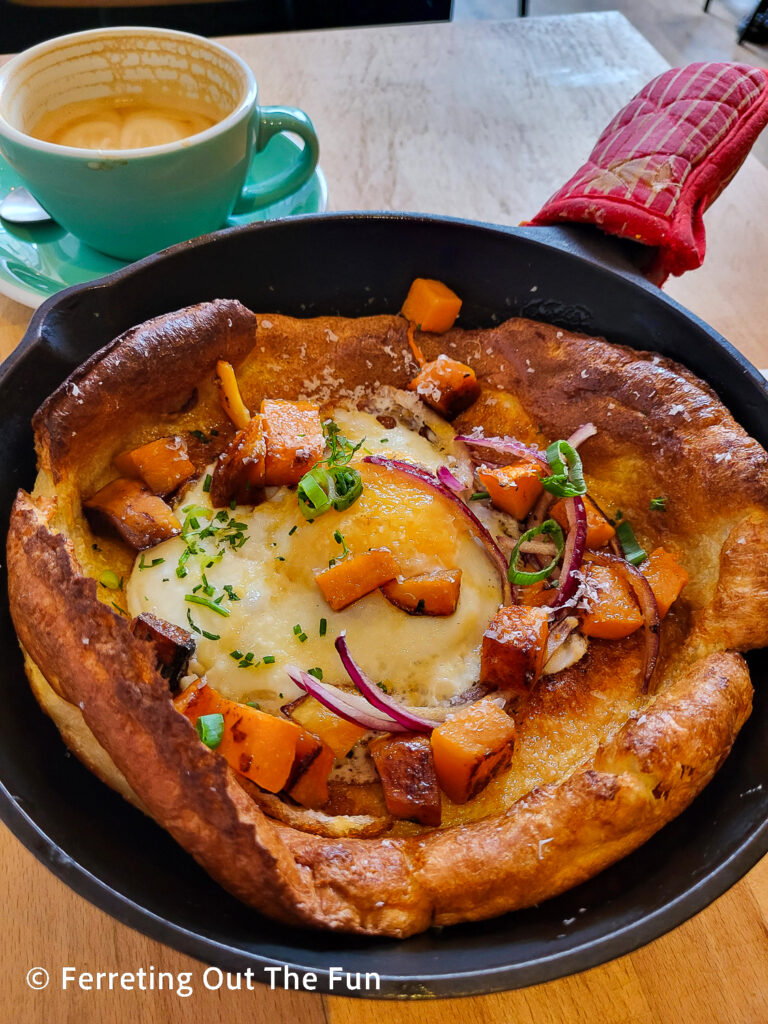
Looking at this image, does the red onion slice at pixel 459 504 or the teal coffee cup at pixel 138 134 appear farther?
the teal coffee cup at pixel 138 134

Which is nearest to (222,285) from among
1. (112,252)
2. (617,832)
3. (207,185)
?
(207,185)

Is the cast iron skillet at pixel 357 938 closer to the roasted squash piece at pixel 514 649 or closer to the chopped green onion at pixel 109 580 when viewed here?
the chopped green onion at pixel 109 580

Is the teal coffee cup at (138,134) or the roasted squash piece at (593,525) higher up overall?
the teal coffee cup at (138,134)

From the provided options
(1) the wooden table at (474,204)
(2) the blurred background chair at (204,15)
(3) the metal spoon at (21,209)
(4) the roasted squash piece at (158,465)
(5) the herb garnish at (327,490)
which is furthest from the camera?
(2) the blurred background chair at (204,15)

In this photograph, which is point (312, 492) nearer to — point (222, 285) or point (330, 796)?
point (330, 796)

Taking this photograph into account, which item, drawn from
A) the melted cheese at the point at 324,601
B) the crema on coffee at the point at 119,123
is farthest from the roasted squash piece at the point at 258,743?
the crema on coffee at the point at 119,123

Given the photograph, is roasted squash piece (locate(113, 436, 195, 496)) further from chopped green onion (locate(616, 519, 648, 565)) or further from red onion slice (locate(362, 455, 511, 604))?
chopped green onion (locate(616, 519, 648, 565))

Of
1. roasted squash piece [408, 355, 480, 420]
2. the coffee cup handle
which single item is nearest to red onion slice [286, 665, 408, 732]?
roasted squash piece [408, 355, 480, 420]
